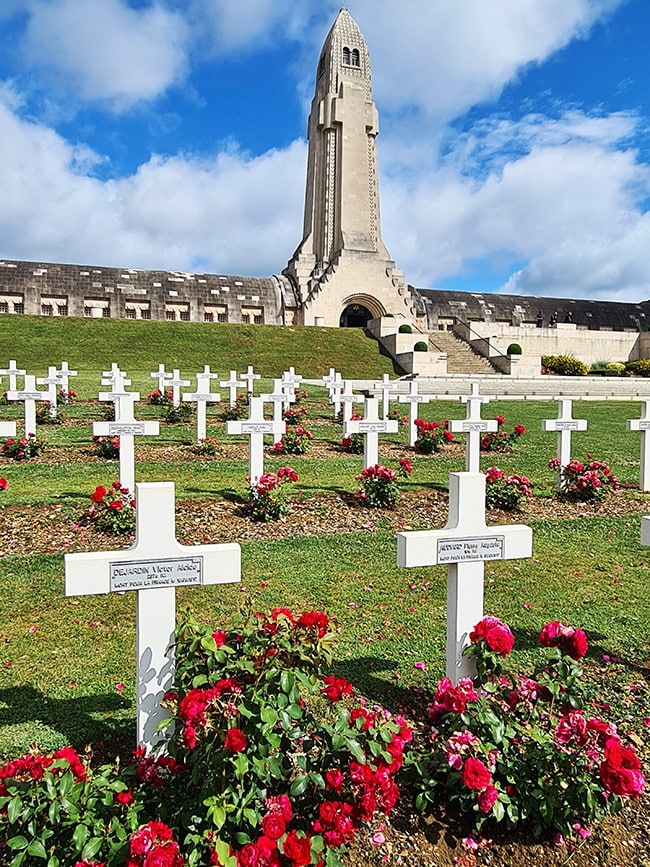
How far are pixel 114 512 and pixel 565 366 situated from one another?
27.9 m

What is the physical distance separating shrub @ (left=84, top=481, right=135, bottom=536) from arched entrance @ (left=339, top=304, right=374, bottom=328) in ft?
110

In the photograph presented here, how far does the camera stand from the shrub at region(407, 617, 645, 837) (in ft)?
7.29

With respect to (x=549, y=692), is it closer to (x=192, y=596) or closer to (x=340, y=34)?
(x=192, y=596)

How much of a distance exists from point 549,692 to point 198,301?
37049 millimetres

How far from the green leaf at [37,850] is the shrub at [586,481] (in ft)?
21.6

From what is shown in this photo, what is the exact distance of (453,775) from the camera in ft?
7.77

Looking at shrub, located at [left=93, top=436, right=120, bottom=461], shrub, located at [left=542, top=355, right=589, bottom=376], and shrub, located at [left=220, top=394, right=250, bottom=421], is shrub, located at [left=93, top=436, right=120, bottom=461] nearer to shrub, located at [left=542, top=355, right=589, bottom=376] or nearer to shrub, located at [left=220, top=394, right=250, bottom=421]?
shrub, located at [left=220, top=394, right=250, bottom=421]

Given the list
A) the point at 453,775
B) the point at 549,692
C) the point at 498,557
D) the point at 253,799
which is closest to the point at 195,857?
the point at 253,799

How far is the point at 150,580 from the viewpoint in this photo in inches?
102

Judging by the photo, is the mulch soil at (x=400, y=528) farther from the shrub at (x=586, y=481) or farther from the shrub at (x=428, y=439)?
the shrub at (x=428, y=439)

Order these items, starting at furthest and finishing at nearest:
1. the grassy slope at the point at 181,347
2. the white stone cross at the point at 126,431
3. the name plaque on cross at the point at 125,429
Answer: the grassy slope at the point at 181,347, the name plaque on cross at the point at 125,429, the white stone cross at the point at 126,431

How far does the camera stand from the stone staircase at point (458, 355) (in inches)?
1155

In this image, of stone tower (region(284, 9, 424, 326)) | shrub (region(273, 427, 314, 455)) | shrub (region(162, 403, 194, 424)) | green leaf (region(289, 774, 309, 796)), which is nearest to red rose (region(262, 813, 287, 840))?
green leaf (region(289, 774, 309, 796))

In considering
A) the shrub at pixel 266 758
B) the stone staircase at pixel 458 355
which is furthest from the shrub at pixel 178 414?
the stone staircase at pixel 458 355
